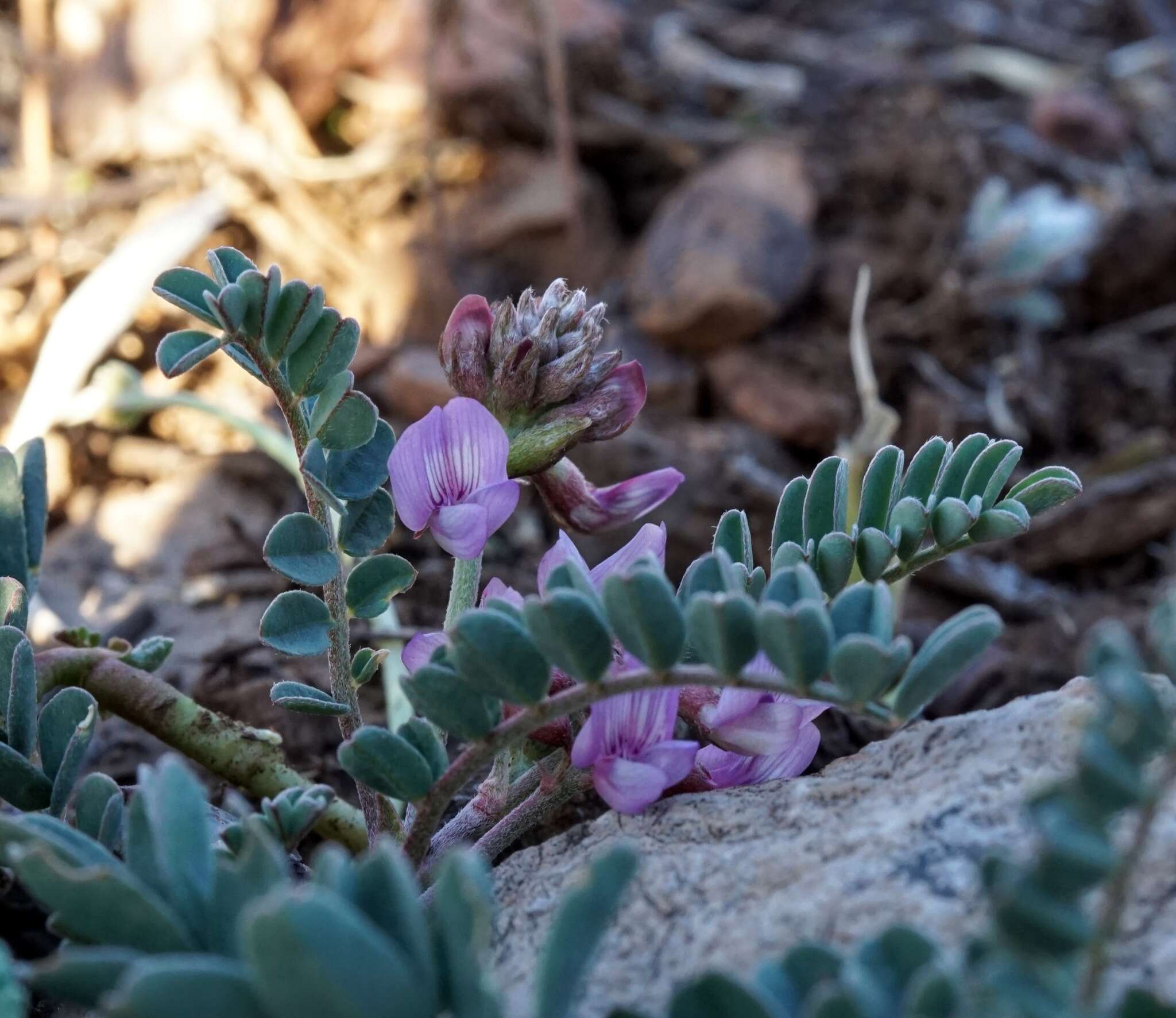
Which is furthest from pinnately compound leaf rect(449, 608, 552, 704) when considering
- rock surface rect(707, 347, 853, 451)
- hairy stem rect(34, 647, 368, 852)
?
rock surface rect(707, 347, 853, 451)

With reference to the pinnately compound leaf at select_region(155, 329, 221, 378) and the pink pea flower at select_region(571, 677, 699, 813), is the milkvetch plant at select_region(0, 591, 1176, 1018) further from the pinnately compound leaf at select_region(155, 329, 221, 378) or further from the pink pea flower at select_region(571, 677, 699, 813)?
the pinnately compound leaf at select_region(155, 329, 221, 378)

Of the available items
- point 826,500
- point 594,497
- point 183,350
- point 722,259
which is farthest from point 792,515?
point 722,259

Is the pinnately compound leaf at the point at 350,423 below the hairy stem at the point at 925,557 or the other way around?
the other way around

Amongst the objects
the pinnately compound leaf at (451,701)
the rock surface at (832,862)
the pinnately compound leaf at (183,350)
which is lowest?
the rock surface at (832,862)

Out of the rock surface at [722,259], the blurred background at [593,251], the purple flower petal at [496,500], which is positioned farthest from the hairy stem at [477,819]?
the rock surface at [722,259]

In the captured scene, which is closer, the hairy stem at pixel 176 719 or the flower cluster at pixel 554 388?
the flower cluster at pixel 554 388

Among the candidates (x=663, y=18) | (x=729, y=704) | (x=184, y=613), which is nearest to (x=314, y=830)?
(x=729, y=704)

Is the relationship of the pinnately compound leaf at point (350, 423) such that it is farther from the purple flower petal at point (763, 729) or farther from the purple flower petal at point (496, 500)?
the purple flower petal at point (763, 729)

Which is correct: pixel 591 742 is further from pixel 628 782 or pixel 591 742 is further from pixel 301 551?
pixel 301 551

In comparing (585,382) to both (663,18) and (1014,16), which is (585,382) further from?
(1014,16)
